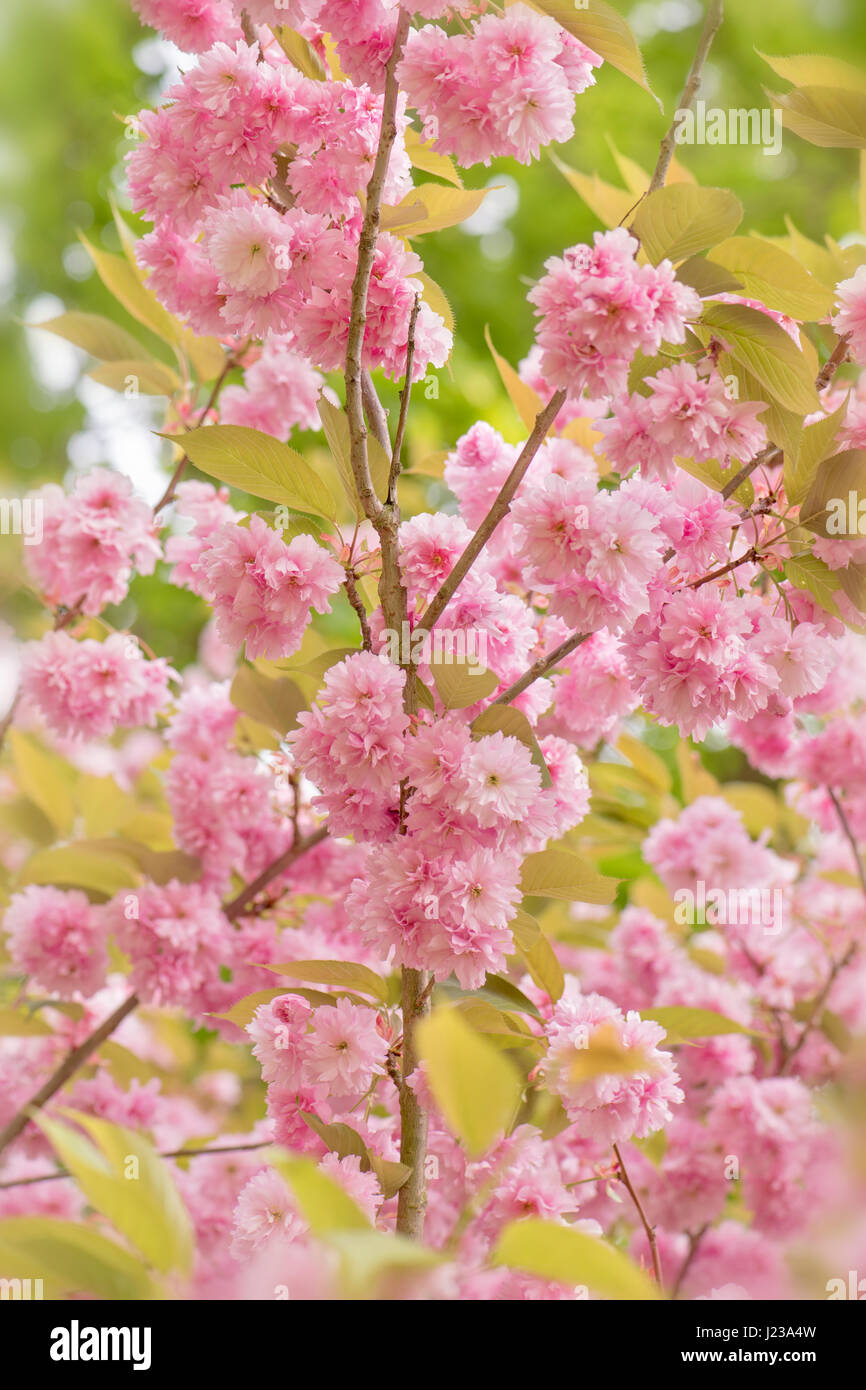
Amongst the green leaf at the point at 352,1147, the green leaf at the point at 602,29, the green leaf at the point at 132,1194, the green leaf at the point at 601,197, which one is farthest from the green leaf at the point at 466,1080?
the green leaf at the point at 601,197

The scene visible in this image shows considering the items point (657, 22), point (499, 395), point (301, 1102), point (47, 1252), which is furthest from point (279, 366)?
point (657, 22)

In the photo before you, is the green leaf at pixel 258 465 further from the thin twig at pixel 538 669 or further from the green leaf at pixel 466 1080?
the green leaf at pixel 466 1080

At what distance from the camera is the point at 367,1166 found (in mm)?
652

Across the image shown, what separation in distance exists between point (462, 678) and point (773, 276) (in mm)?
312

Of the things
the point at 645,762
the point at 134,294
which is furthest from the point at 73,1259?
the point at 645,762

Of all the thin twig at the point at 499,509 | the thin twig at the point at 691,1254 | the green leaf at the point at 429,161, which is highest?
the green leaf at the point at 429,161

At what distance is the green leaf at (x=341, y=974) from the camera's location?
0.67 meters

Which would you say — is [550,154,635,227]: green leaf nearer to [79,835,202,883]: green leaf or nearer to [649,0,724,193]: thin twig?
[649,0,724,193]: thin twig

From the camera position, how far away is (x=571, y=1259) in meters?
0.33

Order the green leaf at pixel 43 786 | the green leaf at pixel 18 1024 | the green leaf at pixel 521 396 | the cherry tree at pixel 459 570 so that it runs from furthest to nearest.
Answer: the green leaf at pixel 43 786, the green leaf at pixel 18 1024, the green leaf at pixel 521 396, the cherry tree at pixel 459 570

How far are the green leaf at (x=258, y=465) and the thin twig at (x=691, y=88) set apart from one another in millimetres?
276

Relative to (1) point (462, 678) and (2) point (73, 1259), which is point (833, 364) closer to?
(1) point (462, 678)
